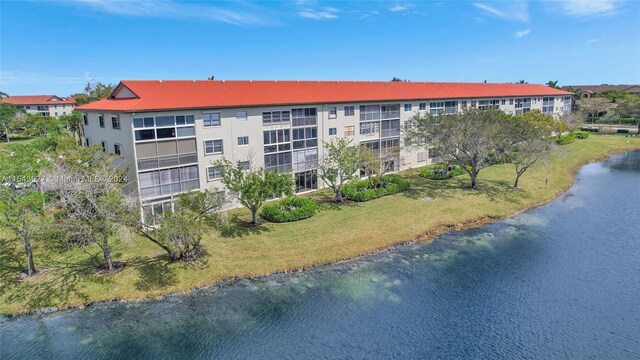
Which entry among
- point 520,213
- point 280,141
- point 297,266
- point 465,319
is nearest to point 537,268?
point 465,319

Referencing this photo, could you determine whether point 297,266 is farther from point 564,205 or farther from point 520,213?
point 564,205

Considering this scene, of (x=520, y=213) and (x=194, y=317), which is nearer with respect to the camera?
(x=194, y=317)

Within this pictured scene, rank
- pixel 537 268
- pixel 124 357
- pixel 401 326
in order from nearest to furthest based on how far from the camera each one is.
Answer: pixel 124 357
pixel 401 326
pixel 537 268

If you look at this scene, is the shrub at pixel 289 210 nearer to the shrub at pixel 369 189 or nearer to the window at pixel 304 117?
the shrub at pixel 369 189

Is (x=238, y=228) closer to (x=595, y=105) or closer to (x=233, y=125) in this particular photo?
(x=233, y=125)

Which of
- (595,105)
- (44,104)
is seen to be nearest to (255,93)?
(595,105)

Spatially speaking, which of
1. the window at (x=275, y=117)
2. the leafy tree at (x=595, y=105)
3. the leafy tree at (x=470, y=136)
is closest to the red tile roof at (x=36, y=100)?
the window at (x=275, y=117)

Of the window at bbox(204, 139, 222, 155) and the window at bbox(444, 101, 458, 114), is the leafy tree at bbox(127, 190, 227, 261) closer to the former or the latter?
the window at bbox(204, 139, 222, 155)
